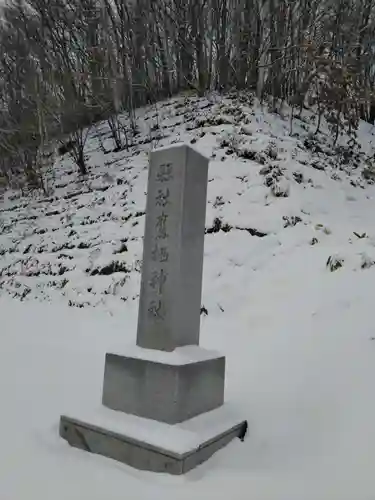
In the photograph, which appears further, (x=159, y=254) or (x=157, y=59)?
(x=157, y=59)

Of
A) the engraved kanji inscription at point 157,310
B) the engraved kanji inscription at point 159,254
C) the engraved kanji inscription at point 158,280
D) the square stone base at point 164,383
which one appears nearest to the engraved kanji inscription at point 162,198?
the engraved kanji inscription at point 159,254

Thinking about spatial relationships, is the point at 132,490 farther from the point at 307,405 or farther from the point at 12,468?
the point at 307,405

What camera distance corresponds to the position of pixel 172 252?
335 cm

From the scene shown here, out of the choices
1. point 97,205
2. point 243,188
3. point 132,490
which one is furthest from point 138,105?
point 132,490

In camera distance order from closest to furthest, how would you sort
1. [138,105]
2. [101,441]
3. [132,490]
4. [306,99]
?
1. [132,490]
2. [101,441]
3. [306,99]
4. [138,105]

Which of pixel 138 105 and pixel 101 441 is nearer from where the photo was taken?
pixel 101 441

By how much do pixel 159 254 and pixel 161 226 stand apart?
0.21m

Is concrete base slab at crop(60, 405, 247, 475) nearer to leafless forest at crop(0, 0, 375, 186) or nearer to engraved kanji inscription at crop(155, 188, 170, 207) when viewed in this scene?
engraved kanji inscription at crop(155, 188, 170, 207)

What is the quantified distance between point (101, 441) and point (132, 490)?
20.0 inches

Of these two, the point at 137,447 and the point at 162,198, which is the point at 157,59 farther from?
the point at 137,447

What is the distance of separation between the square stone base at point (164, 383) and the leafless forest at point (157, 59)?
8.69 metres

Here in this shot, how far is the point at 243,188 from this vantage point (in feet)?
27.0

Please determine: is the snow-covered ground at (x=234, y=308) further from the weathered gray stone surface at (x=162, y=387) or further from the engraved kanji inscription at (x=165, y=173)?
the engraved kanji inscription at (x=165, y=173)

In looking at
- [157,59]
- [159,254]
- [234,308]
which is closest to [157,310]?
[159,254]
